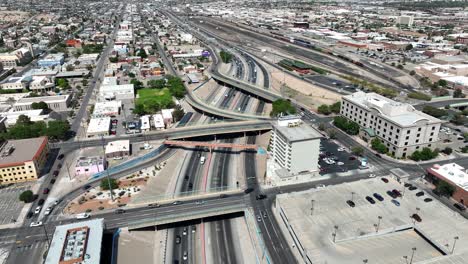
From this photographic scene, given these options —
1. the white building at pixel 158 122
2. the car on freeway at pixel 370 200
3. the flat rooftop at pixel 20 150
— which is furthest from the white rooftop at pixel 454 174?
the flat rooftop at pixel 20 150

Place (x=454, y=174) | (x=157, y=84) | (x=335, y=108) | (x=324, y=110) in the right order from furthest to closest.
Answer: (x=157, y=84) → (x=335, y=108) → (x=324, y=110) → (x=454, y=174)

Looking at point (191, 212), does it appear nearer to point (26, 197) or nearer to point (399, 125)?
point (26, 197)

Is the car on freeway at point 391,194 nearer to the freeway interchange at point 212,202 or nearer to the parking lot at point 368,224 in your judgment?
the parking lot at point 368,224

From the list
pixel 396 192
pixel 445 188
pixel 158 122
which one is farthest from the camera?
pixel 158 122

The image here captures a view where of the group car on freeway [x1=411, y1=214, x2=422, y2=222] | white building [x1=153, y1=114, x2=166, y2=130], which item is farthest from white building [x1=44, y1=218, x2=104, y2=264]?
car on freeway [x1=411, y1=214, x2=422, y2=222]

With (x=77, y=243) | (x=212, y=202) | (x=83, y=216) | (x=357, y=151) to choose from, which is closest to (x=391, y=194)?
(x=357, y=151)

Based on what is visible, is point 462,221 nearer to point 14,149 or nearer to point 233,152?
point 233,152
